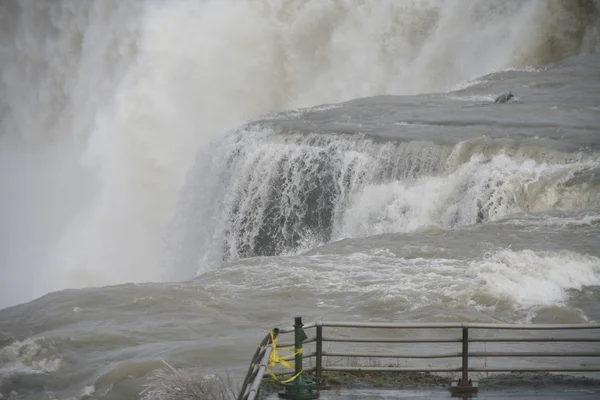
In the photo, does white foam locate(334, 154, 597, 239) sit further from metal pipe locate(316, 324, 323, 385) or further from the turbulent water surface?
metal pipe locate(316, 324, 323, 385)

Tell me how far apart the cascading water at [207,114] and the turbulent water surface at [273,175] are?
0.24 feet

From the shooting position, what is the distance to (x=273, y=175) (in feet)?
73.6

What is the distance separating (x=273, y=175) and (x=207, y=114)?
13.1 meters

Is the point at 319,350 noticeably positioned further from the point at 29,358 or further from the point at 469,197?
the point at 469,197

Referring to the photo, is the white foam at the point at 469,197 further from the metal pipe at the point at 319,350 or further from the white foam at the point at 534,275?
the metal pipe at the point at 319,350

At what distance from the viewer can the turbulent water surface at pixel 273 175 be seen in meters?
12.8

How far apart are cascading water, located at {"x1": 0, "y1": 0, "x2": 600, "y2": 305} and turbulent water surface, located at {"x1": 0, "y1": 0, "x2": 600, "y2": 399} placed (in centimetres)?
7

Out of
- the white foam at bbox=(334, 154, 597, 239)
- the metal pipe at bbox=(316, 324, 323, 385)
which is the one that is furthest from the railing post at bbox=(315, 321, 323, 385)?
the white foam at bbox=(334, 154, 597, 239)

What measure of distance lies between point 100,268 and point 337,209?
8.50 m

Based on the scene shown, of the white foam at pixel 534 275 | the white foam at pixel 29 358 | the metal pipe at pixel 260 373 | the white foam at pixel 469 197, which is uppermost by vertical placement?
the white foam at pixel 469 197

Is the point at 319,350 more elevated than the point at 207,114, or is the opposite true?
the point at 207,114

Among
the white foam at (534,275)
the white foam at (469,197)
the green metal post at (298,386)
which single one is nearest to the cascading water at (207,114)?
the white foam at (469,197)

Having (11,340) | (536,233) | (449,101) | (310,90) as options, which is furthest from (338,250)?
(310,90)

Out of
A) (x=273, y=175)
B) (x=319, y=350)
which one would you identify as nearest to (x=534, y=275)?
(x=319, y=350)
